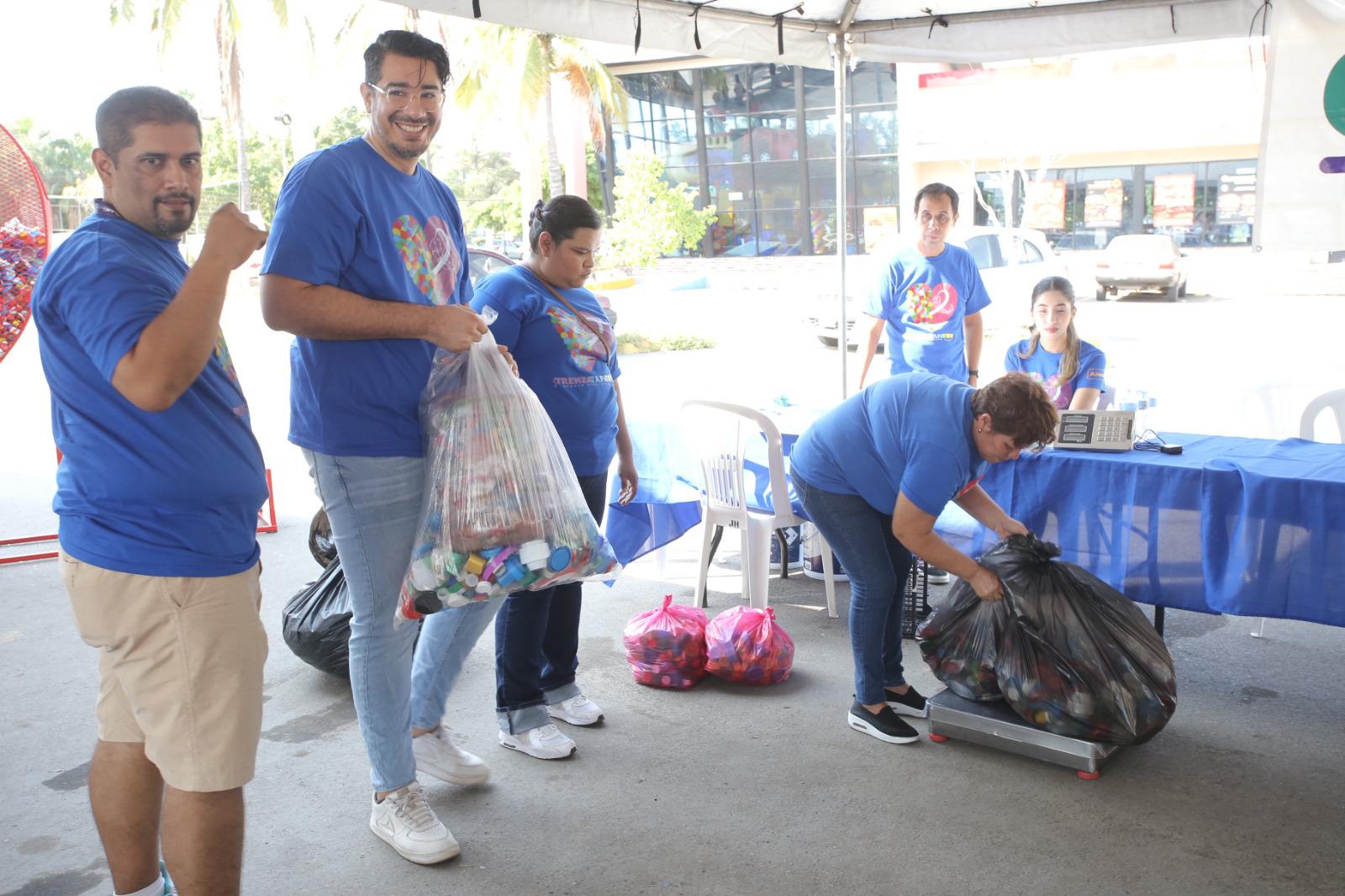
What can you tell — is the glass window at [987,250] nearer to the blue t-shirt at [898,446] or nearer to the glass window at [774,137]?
the blue t-shirt at [898,446]

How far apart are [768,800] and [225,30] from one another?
19308 millimetres

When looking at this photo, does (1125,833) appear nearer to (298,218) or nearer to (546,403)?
(546,403)

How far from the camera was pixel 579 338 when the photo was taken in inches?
120

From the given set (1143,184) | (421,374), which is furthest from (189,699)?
(1143,184)

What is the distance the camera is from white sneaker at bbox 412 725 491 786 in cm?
287

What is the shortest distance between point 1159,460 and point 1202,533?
10.3 inches

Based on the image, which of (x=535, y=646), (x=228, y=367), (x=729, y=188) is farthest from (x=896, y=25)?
(x=729, y=188)

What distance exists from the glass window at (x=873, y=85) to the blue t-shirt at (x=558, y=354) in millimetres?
23929

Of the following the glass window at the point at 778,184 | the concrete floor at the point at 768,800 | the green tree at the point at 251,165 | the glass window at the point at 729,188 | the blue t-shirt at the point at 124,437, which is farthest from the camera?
the green tree at the point at 251,165

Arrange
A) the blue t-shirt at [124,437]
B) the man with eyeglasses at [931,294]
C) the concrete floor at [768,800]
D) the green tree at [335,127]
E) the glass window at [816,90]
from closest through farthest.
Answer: the blue t-shirt at [124,437], the concrete floor at [768,800], the man with eyeglasses at [931,294], the glass window at [816,90], the green tree at [335,127]

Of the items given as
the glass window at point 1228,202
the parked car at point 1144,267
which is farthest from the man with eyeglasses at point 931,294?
the glass window at point 1228,202

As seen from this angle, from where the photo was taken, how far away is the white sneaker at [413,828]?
253cm

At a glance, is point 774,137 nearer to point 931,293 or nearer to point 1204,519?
point 931,293

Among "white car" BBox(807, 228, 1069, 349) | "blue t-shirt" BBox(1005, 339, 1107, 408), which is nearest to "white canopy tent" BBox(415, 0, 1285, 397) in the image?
"blue t-shirt" BBox(1005, 339, 1107, 408)
